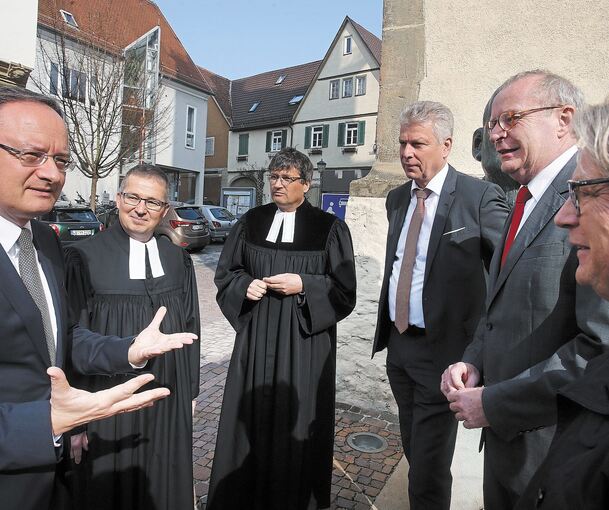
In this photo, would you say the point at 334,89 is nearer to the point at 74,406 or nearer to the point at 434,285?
the point at 434,285

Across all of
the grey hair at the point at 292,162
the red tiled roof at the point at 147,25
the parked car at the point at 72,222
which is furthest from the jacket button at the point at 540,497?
the red tiled roof at the point at 147,25

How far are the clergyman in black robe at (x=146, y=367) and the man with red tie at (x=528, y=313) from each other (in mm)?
1444

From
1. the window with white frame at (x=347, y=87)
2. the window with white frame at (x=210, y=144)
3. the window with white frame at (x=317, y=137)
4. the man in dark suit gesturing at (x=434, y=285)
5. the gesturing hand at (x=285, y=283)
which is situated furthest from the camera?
the window with white frame at (x=210, y=144)

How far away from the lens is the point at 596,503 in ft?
2.83

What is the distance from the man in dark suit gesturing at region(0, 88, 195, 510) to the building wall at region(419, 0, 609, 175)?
10.5 feet

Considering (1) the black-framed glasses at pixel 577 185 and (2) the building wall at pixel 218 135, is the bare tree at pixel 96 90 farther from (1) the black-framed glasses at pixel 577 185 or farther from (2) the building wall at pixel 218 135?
(2) the building wall at pixel 218 135

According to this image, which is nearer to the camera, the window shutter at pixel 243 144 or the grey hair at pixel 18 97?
the grey hair at pixel 18 97

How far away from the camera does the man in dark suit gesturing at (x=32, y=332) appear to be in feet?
4.15

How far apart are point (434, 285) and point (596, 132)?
150cm

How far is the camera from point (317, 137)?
3103cm

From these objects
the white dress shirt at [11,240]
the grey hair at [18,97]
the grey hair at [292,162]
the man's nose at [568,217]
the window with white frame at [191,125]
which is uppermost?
the window with white frame at [191,125]

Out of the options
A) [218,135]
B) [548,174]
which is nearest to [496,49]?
[548,174]

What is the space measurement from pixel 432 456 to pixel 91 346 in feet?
5.70

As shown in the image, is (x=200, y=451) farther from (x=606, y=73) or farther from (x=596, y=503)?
(x=606, y=73)
